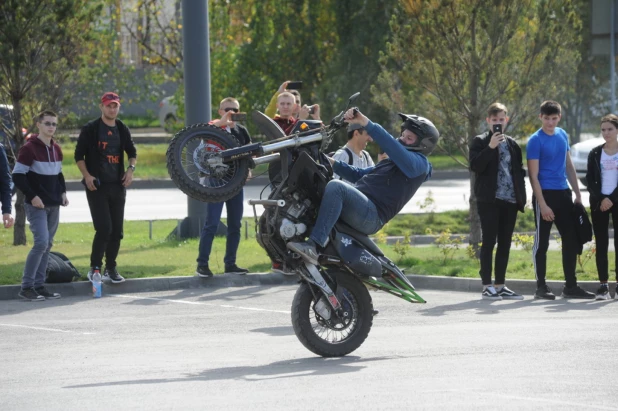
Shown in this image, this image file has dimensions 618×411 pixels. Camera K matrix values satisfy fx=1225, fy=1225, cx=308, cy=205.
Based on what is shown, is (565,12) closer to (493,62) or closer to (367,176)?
(493,62)

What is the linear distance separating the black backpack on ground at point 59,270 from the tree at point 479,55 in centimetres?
506

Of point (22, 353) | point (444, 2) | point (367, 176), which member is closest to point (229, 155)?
point (367, 176)

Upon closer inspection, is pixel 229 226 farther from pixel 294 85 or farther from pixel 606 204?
pixel 606 204

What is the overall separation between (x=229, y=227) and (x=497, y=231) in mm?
3214

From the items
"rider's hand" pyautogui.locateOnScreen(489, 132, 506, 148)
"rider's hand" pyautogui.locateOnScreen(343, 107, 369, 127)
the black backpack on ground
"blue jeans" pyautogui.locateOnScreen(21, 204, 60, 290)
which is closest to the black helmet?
"rider's hand" pyautogui.locateOnScreen(343, 107, 369, 127)

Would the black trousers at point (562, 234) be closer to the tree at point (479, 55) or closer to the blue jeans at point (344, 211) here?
the tree at point (479, 55)

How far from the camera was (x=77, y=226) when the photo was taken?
19.9 m

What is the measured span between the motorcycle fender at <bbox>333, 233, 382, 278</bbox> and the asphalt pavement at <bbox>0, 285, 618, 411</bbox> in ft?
2.05

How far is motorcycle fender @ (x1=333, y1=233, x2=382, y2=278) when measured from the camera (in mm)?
9047

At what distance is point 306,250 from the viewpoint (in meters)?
8.89

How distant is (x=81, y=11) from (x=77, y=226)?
4.43 meters

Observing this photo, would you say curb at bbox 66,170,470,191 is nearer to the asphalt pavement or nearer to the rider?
the asphalt pavement

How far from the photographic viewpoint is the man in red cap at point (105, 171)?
1312 centimetres

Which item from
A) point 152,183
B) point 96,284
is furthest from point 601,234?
point 152,183
